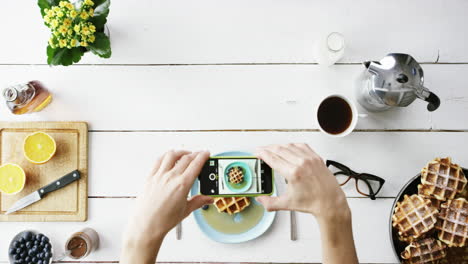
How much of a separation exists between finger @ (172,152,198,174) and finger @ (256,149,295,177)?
7.9 inches

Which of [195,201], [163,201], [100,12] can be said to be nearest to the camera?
[163,201]

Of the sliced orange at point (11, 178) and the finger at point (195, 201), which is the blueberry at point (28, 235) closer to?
the sliced orange at point (11, 178)

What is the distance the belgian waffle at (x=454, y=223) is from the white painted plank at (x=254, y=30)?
52 cm

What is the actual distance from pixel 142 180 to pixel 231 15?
688 millimetres

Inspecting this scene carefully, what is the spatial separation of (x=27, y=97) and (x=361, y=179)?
3.93 ft

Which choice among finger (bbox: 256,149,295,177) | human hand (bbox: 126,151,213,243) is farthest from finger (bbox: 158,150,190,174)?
finger (bbox: 256,149,295,177)

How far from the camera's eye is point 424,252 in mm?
1147

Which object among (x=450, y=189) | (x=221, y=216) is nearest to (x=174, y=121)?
(x=221, y=216)

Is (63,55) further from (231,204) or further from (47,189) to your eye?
(231,204)

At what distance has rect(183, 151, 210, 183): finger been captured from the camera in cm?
100

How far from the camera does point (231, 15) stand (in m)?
1.34

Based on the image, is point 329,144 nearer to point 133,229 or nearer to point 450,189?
point 450,189

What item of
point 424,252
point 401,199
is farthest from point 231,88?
point 424,252

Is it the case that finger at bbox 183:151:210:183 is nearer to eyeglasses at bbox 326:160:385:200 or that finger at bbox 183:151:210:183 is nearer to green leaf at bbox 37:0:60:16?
eyeglasses at bbox 326:160:385:200
